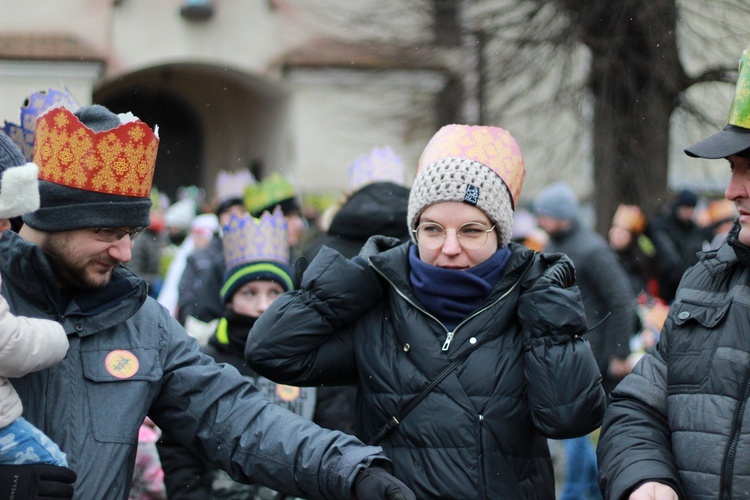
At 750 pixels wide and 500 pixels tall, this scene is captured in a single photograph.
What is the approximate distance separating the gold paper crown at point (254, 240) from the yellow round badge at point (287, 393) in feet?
2.35

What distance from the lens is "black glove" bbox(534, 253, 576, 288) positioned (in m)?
3.46

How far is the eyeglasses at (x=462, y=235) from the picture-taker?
11.9 feet

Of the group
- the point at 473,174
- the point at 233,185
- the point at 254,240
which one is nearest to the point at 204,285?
the point at 254,240

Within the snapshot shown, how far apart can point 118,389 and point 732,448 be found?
163 cm

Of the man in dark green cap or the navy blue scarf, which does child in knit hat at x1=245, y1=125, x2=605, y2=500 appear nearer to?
the navy blue scarf

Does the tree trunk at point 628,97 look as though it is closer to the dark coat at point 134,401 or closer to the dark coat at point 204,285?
the dark coat at point 204,285

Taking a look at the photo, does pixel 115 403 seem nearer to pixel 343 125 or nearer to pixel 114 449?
pixel 114 449

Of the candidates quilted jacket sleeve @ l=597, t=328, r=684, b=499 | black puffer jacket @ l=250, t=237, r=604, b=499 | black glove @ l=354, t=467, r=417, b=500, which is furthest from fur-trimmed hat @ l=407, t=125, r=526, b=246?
black glove @ l=354, t=467, r=417, b=500

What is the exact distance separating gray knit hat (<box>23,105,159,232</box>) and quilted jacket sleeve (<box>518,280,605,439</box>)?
121cm

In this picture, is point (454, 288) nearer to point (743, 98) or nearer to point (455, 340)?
point (455, 340)

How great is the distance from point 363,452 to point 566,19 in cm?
973

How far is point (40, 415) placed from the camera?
9.59 feet

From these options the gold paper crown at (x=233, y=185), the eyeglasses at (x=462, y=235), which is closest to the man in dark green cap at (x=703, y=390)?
the eyeglasses at (x=462, y=235)

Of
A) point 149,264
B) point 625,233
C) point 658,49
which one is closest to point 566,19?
point 658,49
